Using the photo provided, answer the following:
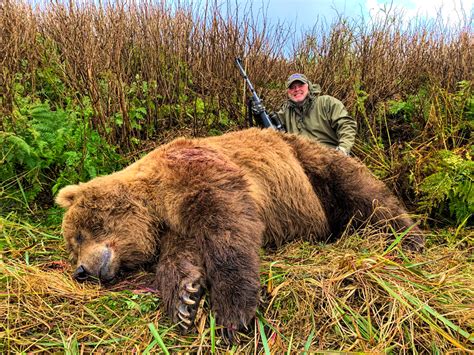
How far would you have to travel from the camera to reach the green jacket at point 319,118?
614cm

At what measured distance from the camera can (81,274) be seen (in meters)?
3.15

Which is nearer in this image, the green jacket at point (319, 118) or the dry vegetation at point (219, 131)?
the dry vegetation at point (219, 131)

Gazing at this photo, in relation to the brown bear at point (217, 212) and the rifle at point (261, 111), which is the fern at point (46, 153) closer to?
the brown bear at point (217, 212)

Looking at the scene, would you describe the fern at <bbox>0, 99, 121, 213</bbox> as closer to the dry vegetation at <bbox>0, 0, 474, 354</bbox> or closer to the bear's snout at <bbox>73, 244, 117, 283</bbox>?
the dry vegetation at <bbox>0, 0, 474, 354</bbox>

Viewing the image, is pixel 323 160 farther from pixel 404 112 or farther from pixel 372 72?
pixel 372 72

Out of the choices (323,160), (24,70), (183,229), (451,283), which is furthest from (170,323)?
(24,70)

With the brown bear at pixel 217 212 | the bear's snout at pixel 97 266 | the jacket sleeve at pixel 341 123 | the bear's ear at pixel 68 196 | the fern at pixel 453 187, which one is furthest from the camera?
the jacket sleeve at pixel 341 123

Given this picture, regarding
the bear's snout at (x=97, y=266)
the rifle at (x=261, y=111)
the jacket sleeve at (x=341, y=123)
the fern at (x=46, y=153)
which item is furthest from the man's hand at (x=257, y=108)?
the bear's snout at (x=97, y=266)

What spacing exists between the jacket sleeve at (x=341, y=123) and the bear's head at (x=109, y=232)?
3348 mm

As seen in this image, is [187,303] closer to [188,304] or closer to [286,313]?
[188,304]

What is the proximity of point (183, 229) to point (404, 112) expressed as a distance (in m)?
4.97

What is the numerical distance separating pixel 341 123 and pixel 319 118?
377 mm

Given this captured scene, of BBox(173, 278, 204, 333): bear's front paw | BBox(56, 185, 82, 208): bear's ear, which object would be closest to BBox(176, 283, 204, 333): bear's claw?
BBox(173, 278, 204, 333): bear's front paw

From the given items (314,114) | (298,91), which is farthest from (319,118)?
(298,91)
